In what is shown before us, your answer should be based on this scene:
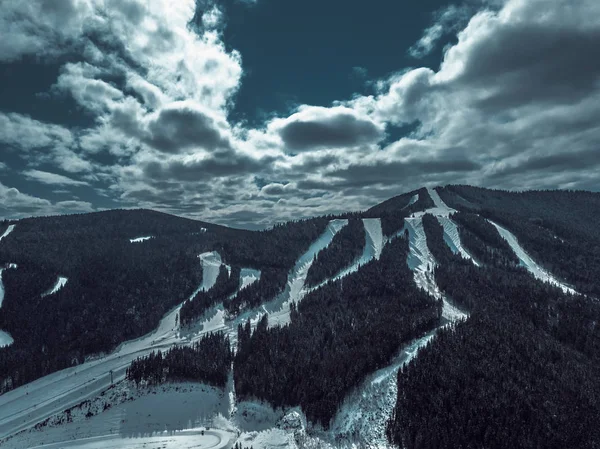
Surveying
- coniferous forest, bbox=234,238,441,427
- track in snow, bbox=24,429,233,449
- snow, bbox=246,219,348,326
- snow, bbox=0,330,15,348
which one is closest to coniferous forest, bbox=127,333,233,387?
coniferous forest, bbox=234,238,441,427

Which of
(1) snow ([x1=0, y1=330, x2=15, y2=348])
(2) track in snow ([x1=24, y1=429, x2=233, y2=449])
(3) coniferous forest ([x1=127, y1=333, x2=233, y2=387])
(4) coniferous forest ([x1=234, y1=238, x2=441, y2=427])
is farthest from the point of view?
(1) snow ([x1=0, y1=330, x2=15, y2=348])

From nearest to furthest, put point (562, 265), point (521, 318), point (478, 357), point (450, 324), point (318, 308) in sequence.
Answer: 1. point (478, 357)
2. point (450, 324)
3. point (521, 318)
4. point (318, 308)
5. point (562, 265)

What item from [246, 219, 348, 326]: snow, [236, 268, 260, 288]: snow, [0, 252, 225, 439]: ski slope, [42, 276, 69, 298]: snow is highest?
[42, 276, 69, 298]: snow

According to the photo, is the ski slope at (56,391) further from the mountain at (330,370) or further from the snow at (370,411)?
the snow at (370,411)

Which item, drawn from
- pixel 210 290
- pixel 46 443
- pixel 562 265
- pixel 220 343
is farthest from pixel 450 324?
pixel 562 265

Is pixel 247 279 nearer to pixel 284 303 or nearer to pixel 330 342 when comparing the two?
pixel 284 303

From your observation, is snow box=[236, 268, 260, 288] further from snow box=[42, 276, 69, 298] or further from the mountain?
snow box=[42, 276, 69, 298]

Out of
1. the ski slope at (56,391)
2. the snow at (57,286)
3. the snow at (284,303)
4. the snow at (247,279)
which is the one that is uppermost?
the snow at (57,286)

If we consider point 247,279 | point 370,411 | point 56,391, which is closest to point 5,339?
point 56,391

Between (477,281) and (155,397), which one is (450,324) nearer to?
(477,281)

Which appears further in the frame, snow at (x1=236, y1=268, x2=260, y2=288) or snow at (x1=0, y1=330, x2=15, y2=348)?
snow at (x1=236, y1=268, x2=260, y2=288)

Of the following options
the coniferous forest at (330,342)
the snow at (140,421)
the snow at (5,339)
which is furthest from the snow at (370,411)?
the snow at (5,339)
